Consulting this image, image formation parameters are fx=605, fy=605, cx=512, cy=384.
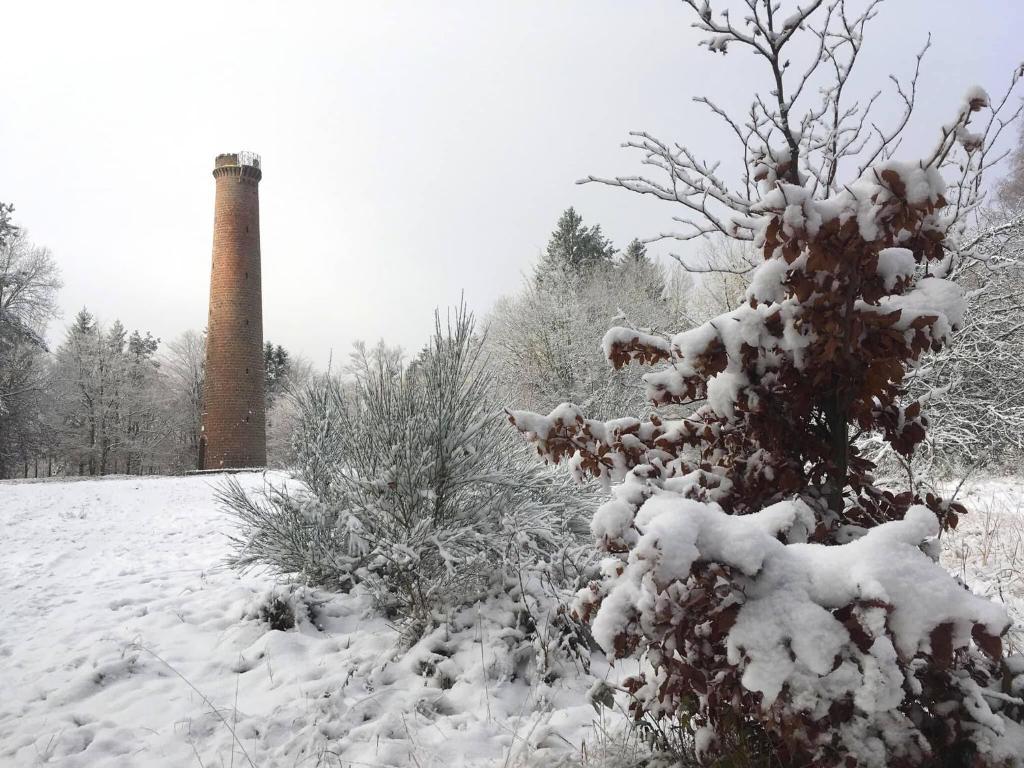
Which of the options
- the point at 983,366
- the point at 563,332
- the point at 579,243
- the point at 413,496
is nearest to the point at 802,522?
the point at 413,496

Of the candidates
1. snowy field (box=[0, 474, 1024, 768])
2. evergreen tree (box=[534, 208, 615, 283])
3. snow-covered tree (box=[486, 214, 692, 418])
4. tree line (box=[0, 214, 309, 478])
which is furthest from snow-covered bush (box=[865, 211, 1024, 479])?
evergreen tree (box=[534, 208, 615, 283])

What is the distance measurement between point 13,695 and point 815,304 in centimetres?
455

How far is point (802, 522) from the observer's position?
1.83 m

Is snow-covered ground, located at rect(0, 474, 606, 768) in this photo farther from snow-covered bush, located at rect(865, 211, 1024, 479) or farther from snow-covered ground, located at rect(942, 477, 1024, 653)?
snow-covered bush, located at rect(865, 211, 1024, 479)

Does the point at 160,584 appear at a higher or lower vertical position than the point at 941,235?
lower

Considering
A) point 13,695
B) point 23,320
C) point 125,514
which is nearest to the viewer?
point 13,695

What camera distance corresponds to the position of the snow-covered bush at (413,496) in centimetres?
425

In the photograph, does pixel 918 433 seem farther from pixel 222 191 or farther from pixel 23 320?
pixel 23 320

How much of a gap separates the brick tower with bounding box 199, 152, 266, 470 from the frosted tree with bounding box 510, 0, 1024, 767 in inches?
927

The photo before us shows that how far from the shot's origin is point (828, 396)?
2.12 m

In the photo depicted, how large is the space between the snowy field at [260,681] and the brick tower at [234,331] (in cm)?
1837

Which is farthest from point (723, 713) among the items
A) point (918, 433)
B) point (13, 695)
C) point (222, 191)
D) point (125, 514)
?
point (222, 191)

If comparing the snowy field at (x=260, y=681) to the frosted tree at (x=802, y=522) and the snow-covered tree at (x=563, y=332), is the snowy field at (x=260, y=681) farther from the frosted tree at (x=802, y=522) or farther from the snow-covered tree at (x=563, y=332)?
the snow-covered tree at (x=563, y=332)

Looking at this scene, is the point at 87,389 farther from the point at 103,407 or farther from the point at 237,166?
the point at 237,166
